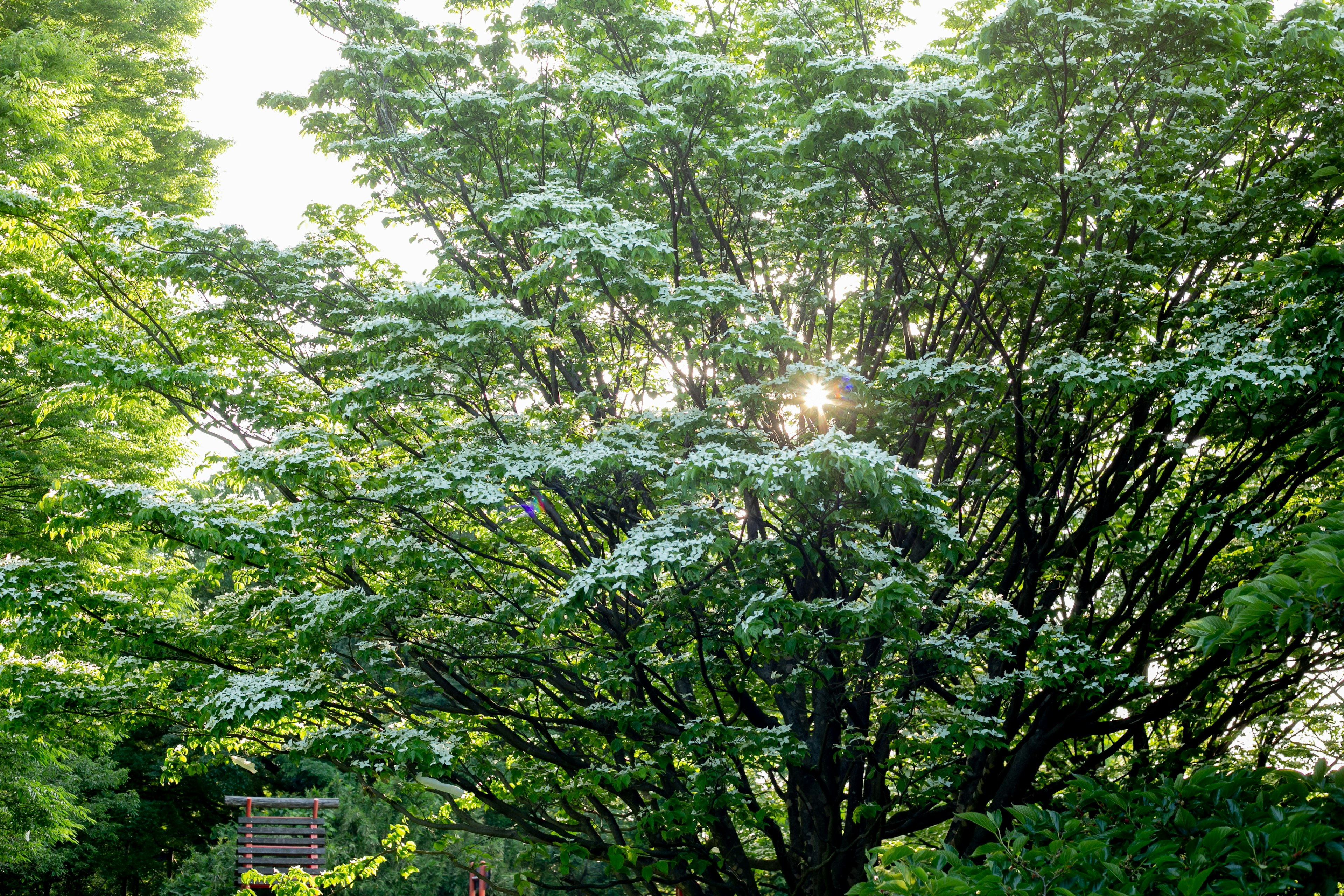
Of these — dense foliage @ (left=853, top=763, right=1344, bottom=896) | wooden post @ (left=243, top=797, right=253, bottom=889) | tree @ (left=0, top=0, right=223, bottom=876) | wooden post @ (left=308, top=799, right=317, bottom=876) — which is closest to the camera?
dense foliage @ (left=853, top=763, right=1344, bottom=896)

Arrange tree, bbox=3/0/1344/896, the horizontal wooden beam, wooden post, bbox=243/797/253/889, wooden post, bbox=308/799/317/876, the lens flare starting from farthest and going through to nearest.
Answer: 1. the horizontal wooden beam
2. wooden post, bbox=308/799/317/876
3. wooden post, bbox=243/797/253/889
4. the lens flare
5. tree, bbox=3/0/1344/896

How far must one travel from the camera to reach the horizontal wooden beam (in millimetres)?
14461

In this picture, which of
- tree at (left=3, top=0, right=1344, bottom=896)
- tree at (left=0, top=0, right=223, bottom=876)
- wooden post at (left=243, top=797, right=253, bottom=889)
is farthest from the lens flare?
wooden post at (left=243, top=797, right=253, bottom=889)

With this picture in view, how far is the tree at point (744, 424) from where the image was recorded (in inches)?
209

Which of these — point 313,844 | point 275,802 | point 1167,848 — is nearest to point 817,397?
point 1167,848

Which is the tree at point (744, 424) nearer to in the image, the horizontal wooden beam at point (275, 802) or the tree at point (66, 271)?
the tree at point (66, 271)

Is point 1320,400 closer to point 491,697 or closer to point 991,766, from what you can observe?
point 991,766

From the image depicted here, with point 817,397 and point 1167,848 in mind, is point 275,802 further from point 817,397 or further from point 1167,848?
point 1167,848

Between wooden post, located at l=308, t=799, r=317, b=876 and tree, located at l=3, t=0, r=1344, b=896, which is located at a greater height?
tree, located at l=3, t=0, r=1344, b=896

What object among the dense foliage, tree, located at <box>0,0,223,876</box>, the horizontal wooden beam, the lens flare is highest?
tree, located at <box>0,0,223,876</box>

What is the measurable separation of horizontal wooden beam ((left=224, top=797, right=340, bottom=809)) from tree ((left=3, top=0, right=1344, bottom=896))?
8109 millimetres

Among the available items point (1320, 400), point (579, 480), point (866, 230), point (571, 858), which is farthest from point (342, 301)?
point (1320, 400)

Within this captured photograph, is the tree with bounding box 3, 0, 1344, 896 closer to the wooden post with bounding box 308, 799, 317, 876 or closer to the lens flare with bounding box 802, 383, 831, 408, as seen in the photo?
the lens flare with bounding box 802, 383, 831, 408

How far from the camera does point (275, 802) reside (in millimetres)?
15016
